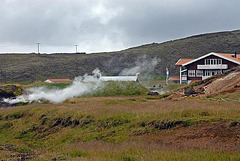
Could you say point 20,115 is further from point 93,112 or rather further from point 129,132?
point 129,132

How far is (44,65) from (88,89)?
221 ft

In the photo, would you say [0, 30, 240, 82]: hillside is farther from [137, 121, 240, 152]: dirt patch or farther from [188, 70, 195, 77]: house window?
[137, 121, 240, 152]: dirt patch

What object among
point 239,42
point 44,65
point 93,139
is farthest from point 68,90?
point 239,42

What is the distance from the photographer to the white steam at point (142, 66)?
85.4 m

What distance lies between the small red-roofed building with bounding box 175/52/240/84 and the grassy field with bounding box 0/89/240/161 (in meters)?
37.7

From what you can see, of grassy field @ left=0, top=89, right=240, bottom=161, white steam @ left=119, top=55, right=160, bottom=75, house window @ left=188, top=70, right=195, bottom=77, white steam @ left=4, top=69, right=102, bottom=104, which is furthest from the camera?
white steam @ left=119, top=55, right=160, bottom=75

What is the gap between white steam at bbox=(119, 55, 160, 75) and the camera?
8539cm

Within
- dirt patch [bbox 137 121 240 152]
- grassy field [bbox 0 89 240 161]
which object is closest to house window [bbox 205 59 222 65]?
grassy field [bbox 0 89 240 161]

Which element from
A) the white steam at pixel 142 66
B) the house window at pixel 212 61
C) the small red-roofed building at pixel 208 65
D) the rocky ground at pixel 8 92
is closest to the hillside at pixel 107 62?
the white steam at pixel 142 66

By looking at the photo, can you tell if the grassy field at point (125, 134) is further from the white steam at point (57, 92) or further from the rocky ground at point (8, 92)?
the rocky ground at point (8, 92)

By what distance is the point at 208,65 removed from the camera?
62.1 meters

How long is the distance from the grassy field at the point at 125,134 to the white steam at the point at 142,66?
61226 millimetres

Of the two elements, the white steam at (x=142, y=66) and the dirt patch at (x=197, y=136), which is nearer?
the dirt patch at (x=197, y=136)

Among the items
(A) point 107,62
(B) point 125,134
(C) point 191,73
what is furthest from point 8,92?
(A) point 107,62
